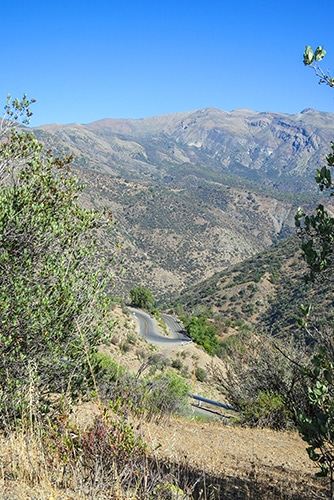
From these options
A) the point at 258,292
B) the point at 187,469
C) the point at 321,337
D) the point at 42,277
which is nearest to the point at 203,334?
the point at 258,292

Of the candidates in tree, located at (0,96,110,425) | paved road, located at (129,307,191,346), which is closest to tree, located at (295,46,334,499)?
tree, located at (0,96,110,425)

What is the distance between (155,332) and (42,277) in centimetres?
3935

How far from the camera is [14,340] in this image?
6113 mm

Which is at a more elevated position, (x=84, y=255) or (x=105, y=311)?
(x=84, y=255)

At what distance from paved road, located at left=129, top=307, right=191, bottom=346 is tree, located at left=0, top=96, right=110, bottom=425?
33.5 meters

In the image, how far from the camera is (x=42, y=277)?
261 inches

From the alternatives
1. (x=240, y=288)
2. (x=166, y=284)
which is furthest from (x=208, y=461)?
(x=166, y=284)

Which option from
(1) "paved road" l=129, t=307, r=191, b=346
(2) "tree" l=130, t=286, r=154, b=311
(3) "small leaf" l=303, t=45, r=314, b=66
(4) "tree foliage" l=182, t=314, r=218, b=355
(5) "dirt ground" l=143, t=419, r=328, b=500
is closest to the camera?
(3) "small leaf" l=303, t=45, r=314, b=66

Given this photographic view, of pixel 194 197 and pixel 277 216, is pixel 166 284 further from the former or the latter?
pixel 277 216

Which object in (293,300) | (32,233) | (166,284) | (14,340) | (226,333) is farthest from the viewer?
(166,284)

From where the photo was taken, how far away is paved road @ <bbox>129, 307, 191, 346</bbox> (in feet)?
137

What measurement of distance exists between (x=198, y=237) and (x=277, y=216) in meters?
72.0

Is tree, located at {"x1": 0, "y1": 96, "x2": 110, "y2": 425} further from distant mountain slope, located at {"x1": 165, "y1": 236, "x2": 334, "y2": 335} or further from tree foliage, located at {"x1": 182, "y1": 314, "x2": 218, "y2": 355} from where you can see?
distant mountain slope, located at {"x1": 165, "y1": 236, "x2": 334, "y2": 335}

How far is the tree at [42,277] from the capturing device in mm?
6113
